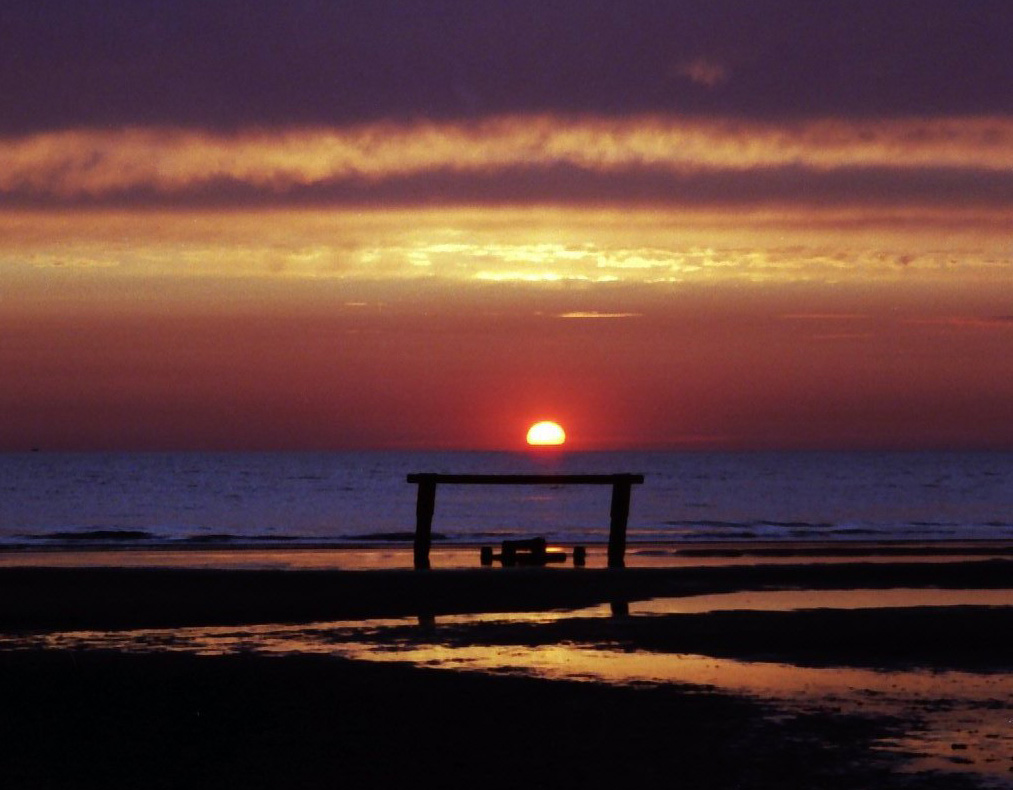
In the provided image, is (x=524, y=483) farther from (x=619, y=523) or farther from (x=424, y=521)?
(x=424, y=521)

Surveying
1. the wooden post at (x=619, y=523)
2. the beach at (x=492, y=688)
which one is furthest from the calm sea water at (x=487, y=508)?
the beach at (x=492, y=688)

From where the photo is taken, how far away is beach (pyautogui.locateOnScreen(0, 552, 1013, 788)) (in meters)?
10.1

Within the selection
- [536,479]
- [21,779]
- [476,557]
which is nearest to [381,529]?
[476,557]

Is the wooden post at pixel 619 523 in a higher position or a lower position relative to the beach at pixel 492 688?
higher

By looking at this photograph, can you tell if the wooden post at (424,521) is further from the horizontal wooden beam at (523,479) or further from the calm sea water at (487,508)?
the calm sea water at (487,508)

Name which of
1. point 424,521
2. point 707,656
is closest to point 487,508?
point 424,521

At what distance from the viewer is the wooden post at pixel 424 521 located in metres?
30.9

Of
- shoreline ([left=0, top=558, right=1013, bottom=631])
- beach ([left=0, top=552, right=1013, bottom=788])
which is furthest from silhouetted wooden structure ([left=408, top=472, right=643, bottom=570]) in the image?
beach ([left=0, top=552, right=1013, bottom=788])

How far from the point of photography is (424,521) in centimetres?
3164

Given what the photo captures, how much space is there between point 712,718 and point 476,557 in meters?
24.0

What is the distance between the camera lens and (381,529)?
5694 cm

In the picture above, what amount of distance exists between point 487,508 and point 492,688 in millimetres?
70367

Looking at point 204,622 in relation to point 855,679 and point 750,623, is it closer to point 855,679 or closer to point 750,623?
point 750,623

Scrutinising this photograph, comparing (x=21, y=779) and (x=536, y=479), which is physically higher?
(x=536, y=479)
